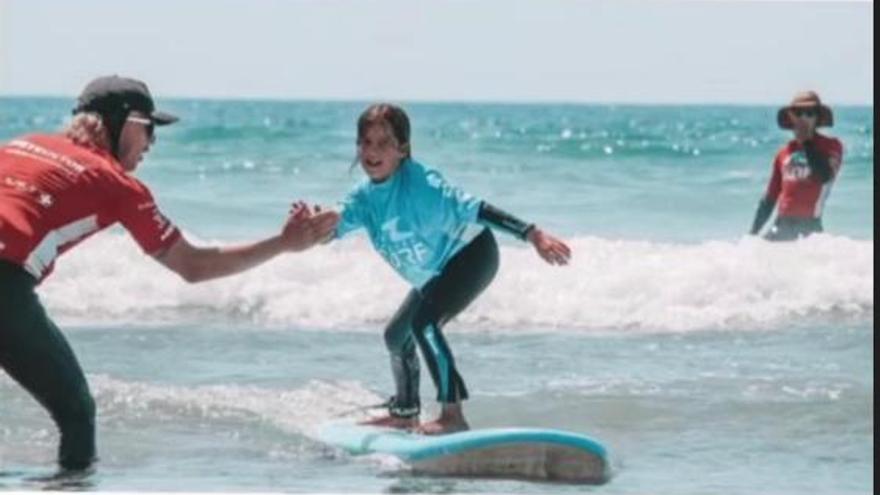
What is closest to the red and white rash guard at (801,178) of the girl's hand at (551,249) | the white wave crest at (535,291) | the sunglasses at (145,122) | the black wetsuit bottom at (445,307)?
the white wave crest at (535,291)

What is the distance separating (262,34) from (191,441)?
2713mm

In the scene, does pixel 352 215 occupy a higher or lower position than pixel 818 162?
lower

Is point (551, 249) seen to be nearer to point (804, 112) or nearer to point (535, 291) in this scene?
point (804, 112)

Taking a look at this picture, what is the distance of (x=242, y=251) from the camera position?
605cm

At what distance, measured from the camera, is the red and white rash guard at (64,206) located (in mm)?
5930

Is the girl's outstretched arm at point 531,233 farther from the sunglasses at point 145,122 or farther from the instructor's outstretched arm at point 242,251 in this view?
the sunglasses at point 145,122

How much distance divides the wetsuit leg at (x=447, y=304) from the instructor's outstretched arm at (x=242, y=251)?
123 cm

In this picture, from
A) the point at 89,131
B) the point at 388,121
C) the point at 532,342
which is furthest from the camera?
the point at 532,342

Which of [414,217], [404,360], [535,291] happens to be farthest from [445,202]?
[535,291]

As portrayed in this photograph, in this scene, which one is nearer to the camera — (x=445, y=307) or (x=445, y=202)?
(x=445, y=202)

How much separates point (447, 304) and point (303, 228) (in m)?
1.39

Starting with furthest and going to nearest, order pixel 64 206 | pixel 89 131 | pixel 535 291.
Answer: pixel 535 291 < pixel 89 131 < pixel 64 206

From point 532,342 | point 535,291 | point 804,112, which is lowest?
point 532,342

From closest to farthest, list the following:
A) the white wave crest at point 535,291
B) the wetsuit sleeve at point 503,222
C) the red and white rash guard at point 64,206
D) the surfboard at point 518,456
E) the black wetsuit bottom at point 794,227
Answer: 1. the red and white rash guard at point 64,206
2. the wetsuit sleeve at point 503,222
3. the surfboard at point 518,456
4. the black wetsuit bottom at point 794,227
5. the white wave crest at point 535,291
